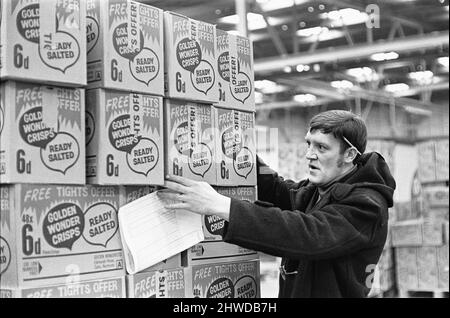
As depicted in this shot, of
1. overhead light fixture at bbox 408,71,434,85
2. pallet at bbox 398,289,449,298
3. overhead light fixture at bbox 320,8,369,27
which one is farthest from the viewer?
overhead light fixture at bbox 408,71,434,85

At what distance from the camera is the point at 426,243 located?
726 centimetres

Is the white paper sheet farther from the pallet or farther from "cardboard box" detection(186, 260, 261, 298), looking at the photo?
the pallet

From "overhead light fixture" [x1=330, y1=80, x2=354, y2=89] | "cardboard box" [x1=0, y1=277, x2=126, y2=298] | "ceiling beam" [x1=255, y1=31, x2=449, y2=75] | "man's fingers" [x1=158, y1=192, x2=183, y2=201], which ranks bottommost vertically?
"cardboard box" [x1=0, y1=277, x2=126, y2=298]

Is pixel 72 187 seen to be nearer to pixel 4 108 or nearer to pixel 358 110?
pixel 4 108

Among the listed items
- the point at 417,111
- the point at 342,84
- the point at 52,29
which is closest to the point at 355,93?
the point at 342,84

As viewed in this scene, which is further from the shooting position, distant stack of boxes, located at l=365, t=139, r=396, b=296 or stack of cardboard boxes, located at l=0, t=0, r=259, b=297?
distant stack of boxes, located at l=365, t=139, r=396, b=296

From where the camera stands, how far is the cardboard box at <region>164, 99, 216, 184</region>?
93.6 inches

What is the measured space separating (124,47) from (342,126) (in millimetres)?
914

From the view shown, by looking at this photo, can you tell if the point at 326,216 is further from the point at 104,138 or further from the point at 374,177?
the point at 104,138

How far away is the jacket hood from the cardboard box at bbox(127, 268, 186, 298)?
0.77 meters

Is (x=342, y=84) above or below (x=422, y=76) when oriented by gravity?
below

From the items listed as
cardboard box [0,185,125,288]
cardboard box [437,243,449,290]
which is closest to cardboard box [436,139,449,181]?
cardboard box [437,243,449,290]

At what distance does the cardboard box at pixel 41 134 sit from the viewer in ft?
6.34

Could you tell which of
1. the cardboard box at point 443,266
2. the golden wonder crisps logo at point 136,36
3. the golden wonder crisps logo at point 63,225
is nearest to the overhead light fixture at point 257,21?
the cardboard box at point 443,266
